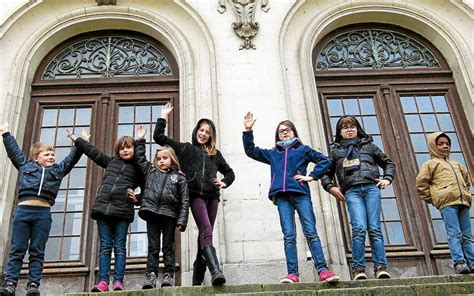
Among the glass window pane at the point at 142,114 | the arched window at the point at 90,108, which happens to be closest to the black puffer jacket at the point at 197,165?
the arched window at the point at 90,108

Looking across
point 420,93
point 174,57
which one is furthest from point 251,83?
point 420,93

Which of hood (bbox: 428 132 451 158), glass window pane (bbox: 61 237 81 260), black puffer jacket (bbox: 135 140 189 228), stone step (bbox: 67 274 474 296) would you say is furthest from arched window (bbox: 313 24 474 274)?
glass window pane (bbox: 61 237 81 260)

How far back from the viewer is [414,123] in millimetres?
9656

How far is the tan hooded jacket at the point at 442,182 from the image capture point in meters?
6.54

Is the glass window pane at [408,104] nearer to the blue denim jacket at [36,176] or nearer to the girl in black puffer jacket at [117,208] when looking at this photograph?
the girl in black puffer jacket at [117,208]

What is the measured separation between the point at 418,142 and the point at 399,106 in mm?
742

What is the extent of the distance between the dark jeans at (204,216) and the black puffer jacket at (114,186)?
74cm

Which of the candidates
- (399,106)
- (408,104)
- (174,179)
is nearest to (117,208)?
(174,179)

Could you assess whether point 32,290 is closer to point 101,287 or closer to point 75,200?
point 101,287

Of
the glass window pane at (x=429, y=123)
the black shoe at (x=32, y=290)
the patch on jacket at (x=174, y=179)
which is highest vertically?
the glass window pane at (x=429, y=123)

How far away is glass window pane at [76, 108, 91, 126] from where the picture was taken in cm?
955

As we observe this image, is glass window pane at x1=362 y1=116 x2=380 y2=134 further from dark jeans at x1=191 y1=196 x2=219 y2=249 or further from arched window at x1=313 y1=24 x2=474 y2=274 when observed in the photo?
dark jeans at x1=191 y1=196 x2=219 y2=249

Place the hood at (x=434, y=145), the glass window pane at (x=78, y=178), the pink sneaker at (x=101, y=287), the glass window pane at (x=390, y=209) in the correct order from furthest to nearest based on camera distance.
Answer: the glass window pane at (x=78, y=178) → the glass window pane at (x=390, y=209) → the hood at (x=434, y=145) → the pink sneaker at (x=101, y=287)

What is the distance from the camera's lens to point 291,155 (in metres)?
6.46
